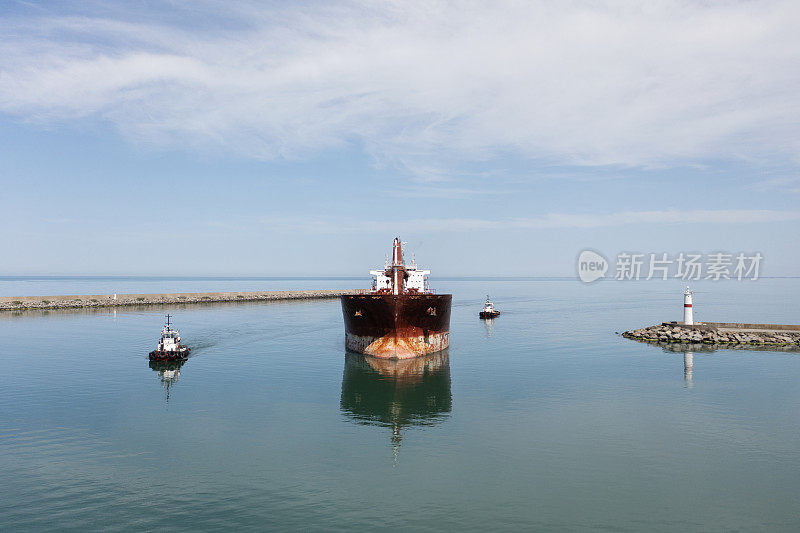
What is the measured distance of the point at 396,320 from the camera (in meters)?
47.9

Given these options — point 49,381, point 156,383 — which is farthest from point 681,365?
point 49,381

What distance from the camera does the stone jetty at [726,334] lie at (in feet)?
195

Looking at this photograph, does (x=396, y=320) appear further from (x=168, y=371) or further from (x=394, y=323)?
(x=168, y=371)

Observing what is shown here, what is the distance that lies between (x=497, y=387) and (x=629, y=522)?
2106cm

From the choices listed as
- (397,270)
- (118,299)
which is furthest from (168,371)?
(118,299)

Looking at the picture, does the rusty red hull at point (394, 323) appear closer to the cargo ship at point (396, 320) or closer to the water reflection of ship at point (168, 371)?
the cargo ship at point (396, 320)

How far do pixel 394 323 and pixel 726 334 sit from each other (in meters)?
42.7

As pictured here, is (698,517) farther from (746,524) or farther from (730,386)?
(730,386)

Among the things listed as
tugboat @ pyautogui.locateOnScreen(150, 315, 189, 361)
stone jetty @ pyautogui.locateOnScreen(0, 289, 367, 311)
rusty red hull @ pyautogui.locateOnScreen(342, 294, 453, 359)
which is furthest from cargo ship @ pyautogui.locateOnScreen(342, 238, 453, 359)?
stone jetty @ pyautogui.locateOnScreen(0, 289, 367, 311)

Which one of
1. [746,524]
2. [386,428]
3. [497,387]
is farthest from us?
[497,387]

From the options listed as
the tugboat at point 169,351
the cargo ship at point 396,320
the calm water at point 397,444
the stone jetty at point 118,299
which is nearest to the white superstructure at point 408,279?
Answer: the cargo ship at point 396,320

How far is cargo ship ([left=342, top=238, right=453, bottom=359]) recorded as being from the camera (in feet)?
156

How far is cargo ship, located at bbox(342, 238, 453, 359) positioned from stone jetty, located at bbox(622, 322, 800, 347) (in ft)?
97.4

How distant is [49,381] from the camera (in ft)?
126
